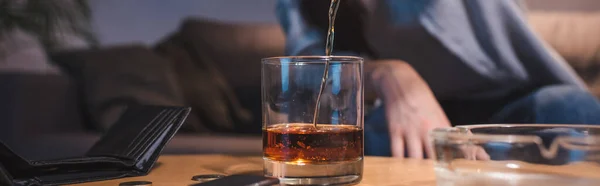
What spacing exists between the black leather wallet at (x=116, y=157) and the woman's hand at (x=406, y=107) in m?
0.80

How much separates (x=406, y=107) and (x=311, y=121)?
89cm

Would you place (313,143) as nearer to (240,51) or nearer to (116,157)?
(116,157)

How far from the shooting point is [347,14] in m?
1.69

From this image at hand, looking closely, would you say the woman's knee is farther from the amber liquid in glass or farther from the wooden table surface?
the amber liquid in glass

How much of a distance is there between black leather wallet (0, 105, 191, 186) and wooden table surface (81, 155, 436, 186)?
26mm

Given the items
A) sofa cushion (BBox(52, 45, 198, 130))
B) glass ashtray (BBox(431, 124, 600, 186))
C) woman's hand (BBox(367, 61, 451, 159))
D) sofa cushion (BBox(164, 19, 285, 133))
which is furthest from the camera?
sofa cushion (BBox(164, 19, 285, 133))

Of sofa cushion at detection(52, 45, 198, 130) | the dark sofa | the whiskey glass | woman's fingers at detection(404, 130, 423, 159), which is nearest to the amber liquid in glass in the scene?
the whiskey glass

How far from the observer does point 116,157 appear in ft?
2.65

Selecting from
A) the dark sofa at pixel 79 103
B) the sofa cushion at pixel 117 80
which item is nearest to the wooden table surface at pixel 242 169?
the dark sofa at pixel 79 103

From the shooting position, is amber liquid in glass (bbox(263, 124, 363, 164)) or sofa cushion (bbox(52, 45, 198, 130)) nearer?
amber liquid in glass (bbox(263, 124, 363, 164))

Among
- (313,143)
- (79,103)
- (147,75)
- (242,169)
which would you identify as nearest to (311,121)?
(313,143)

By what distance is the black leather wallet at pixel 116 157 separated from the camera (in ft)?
2.36

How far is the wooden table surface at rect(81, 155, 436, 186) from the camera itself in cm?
76

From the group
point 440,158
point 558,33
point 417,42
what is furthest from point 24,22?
point 440,158
